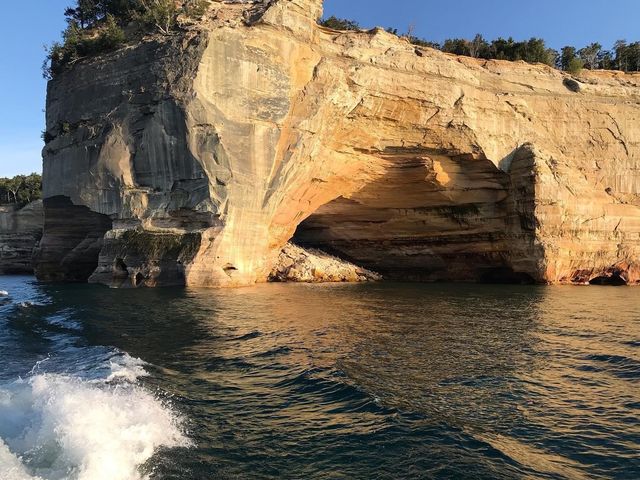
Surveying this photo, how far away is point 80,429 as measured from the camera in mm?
5090

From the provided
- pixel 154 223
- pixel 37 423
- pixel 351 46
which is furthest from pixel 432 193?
pixel 37 423

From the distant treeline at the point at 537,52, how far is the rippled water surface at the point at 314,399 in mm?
28959

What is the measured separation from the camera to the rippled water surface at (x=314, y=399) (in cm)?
490

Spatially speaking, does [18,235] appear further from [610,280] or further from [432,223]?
[610,280]

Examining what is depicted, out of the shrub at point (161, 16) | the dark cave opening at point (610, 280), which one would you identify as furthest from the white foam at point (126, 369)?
the dark cave opening at point (610, 280)

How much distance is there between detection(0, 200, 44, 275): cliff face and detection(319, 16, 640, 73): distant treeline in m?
32.1

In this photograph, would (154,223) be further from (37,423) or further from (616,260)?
(616,260)

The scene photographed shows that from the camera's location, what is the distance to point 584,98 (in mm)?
33188

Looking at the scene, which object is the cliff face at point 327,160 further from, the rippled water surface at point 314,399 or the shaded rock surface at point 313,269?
the rippled water surface at point 314,399

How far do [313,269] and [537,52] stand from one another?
24.1m

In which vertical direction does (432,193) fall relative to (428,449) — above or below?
above

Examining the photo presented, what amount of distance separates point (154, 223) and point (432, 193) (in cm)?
1647

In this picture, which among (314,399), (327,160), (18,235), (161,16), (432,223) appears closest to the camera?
(314,399)

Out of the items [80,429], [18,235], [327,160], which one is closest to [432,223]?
[327,160]
